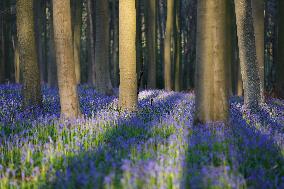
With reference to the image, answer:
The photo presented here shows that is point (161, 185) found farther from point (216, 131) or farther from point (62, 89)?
point (62, 89)

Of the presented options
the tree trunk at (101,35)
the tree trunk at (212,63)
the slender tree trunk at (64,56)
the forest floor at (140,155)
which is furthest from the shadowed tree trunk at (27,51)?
the tree trunk at (101,35)

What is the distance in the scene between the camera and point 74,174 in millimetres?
4922

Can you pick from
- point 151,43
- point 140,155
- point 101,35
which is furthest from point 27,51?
point 151,43

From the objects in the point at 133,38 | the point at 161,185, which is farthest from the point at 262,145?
the point at 133,38

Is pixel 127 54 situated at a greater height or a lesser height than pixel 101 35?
lesser

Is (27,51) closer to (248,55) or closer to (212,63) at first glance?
(212,63)

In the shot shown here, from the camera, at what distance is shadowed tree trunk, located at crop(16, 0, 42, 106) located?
35.8 feet

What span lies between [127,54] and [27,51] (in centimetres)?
268

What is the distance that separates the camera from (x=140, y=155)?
585 centimetres

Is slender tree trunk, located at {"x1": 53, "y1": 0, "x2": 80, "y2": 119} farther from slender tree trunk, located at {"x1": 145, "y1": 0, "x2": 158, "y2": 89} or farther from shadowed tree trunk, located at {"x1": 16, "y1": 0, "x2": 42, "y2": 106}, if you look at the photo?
slender tree trunk, located at {"x1": 145, "y1": 0, "x2": 158, "y2": 89}

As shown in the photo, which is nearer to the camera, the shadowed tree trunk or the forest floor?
the forest floor

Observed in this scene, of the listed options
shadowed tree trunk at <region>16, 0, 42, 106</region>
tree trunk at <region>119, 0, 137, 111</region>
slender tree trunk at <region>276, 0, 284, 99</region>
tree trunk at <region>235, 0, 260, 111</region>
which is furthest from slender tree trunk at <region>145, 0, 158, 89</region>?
shadowed tree trunk at <region>16, 0, 42, 106</region>

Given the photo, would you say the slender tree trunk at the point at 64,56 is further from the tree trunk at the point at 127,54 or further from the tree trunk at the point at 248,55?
the tree trunk at the point at 248,55

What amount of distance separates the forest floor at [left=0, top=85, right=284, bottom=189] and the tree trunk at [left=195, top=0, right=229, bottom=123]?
1.16 feet
